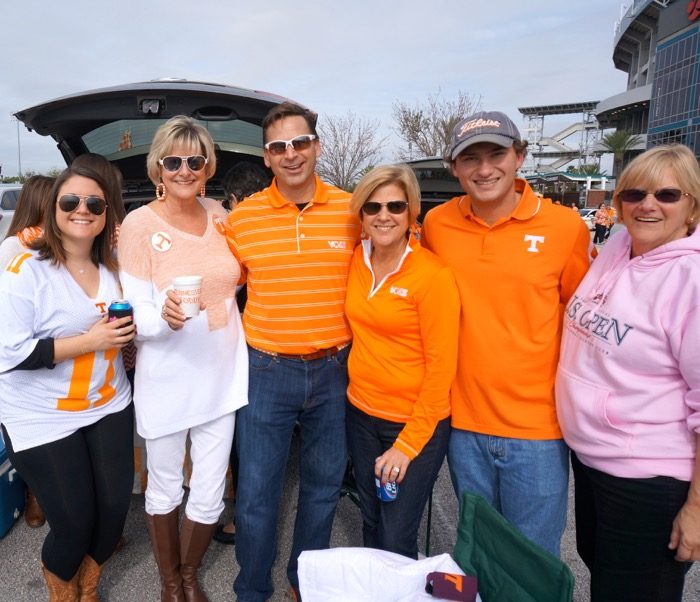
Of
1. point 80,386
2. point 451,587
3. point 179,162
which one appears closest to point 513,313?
point 451,587

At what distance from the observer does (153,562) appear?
2.70 meters

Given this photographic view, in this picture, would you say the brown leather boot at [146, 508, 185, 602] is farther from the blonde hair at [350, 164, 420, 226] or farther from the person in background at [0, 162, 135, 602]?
the blonde hair at [350, 164, 420, 226]

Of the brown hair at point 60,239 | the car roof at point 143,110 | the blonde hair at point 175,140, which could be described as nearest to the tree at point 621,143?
the car roof at point 143,110

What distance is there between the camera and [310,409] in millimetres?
2271

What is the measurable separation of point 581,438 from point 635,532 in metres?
0.32

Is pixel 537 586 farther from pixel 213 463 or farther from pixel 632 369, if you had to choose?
pixel 213 463

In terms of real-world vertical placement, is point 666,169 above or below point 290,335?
above

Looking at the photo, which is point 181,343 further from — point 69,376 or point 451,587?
point 451,587

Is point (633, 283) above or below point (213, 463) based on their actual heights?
above

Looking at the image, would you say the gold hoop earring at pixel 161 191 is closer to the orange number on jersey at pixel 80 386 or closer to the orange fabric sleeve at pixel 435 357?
the orange number on jersey at pixel 80 386

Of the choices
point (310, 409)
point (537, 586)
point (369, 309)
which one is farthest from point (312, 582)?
point (369, 309)

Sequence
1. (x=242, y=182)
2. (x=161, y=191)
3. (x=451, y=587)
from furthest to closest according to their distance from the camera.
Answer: (x=242, y=182) < (x=161, y=191) < (x=451, y=587)

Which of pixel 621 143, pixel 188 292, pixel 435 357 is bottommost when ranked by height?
pixel 435 357

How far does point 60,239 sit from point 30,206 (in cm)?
88
